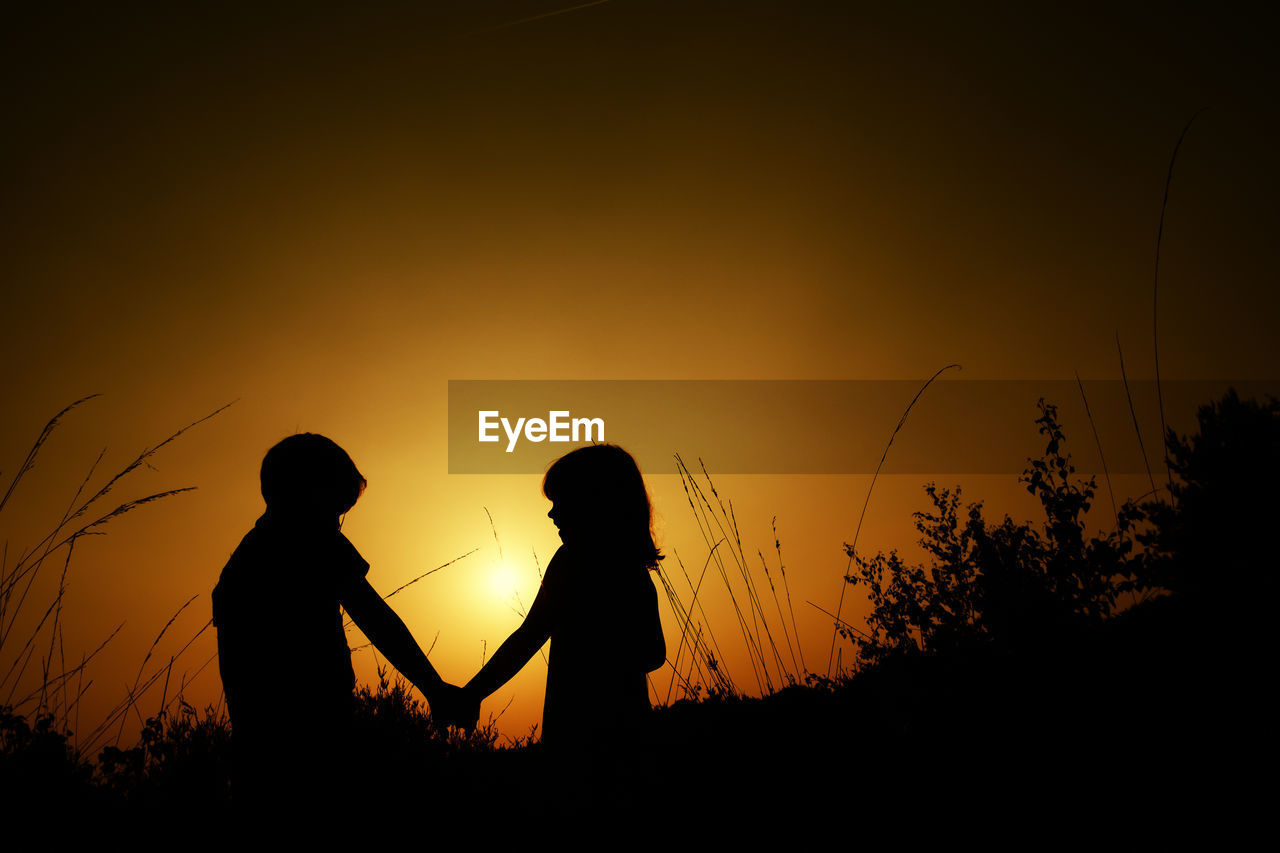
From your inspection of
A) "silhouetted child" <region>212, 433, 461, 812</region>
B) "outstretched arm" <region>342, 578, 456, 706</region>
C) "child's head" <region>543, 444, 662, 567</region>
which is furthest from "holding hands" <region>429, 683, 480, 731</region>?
"child's head" <region>543, 444, 662, 567</region>

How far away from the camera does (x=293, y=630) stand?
7.32ft

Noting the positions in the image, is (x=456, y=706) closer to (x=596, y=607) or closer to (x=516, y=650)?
(x=516, y=650)

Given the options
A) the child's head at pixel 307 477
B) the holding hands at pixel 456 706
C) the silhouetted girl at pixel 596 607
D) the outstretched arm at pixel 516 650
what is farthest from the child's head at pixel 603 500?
the holding hands at pixel 456 706

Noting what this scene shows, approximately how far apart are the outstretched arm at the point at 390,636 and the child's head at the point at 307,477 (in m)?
0.38

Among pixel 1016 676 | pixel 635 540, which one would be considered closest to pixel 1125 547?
pixel 1016 676

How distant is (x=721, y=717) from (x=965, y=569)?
1837 mm

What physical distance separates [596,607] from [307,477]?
50.8 inches

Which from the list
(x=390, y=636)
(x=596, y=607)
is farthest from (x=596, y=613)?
(x=390, y=636)

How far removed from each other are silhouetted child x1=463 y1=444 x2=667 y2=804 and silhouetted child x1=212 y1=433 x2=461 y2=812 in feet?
2.48

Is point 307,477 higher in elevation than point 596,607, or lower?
higher

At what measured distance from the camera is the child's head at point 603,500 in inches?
100

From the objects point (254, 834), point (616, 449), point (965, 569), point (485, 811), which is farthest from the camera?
point (965, 569)

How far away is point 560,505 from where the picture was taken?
2.60 metres

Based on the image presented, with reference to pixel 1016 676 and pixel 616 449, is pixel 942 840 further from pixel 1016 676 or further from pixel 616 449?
pixel 616 449
